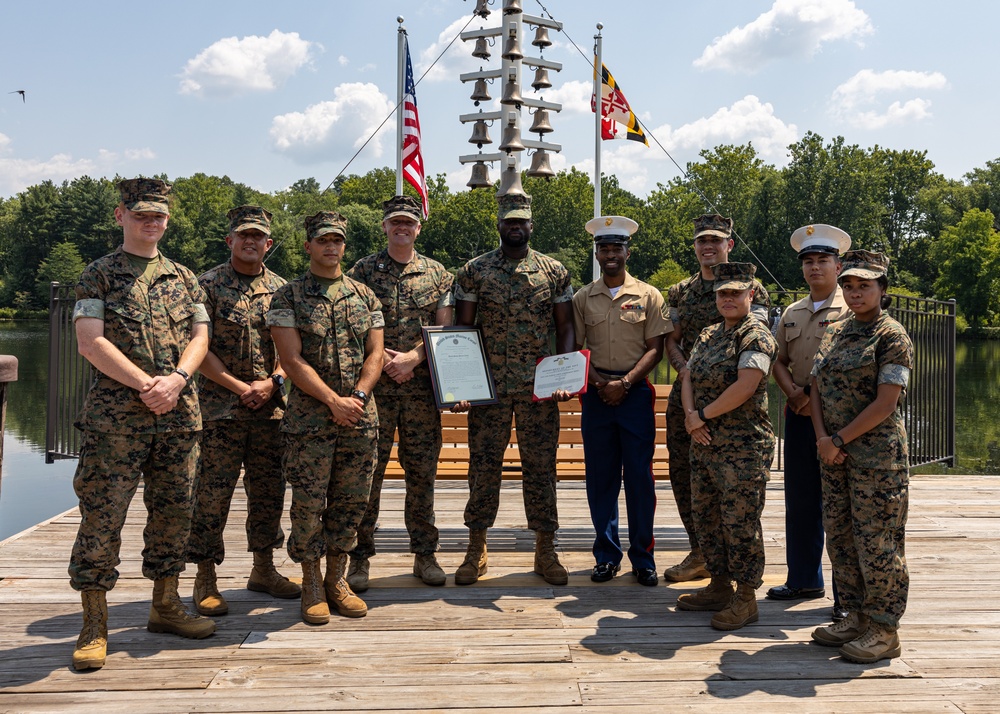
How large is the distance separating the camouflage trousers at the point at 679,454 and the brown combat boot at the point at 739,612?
620 mm

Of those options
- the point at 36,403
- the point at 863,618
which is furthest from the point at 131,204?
the point at 36,403

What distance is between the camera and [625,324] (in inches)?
191

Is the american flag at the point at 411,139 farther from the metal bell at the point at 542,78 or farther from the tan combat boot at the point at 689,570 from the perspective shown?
the tan combat boot at the point at 689,570

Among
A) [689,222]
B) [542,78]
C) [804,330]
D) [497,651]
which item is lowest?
[497,651]

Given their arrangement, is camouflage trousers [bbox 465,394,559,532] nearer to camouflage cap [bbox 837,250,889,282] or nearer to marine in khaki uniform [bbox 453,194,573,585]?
marine in khaki uniform [bbox 453,194,573,585]

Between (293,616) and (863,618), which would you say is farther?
(293,616)

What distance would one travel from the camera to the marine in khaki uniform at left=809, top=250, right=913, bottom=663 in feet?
12.0

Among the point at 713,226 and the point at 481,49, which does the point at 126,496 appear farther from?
Result: the point at 481,49

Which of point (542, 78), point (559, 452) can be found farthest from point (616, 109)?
point (559, 452)

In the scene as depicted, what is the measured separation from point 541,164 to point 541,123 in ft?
1.98

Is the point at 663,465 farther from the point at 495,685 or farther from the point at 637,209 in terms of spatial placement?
the point at 637,209

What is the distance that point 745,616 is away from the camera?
4.13 meters

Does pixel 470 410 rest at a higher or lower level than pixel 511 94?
lower

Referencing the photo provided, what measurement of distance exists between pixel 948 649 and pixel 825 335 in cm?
161
